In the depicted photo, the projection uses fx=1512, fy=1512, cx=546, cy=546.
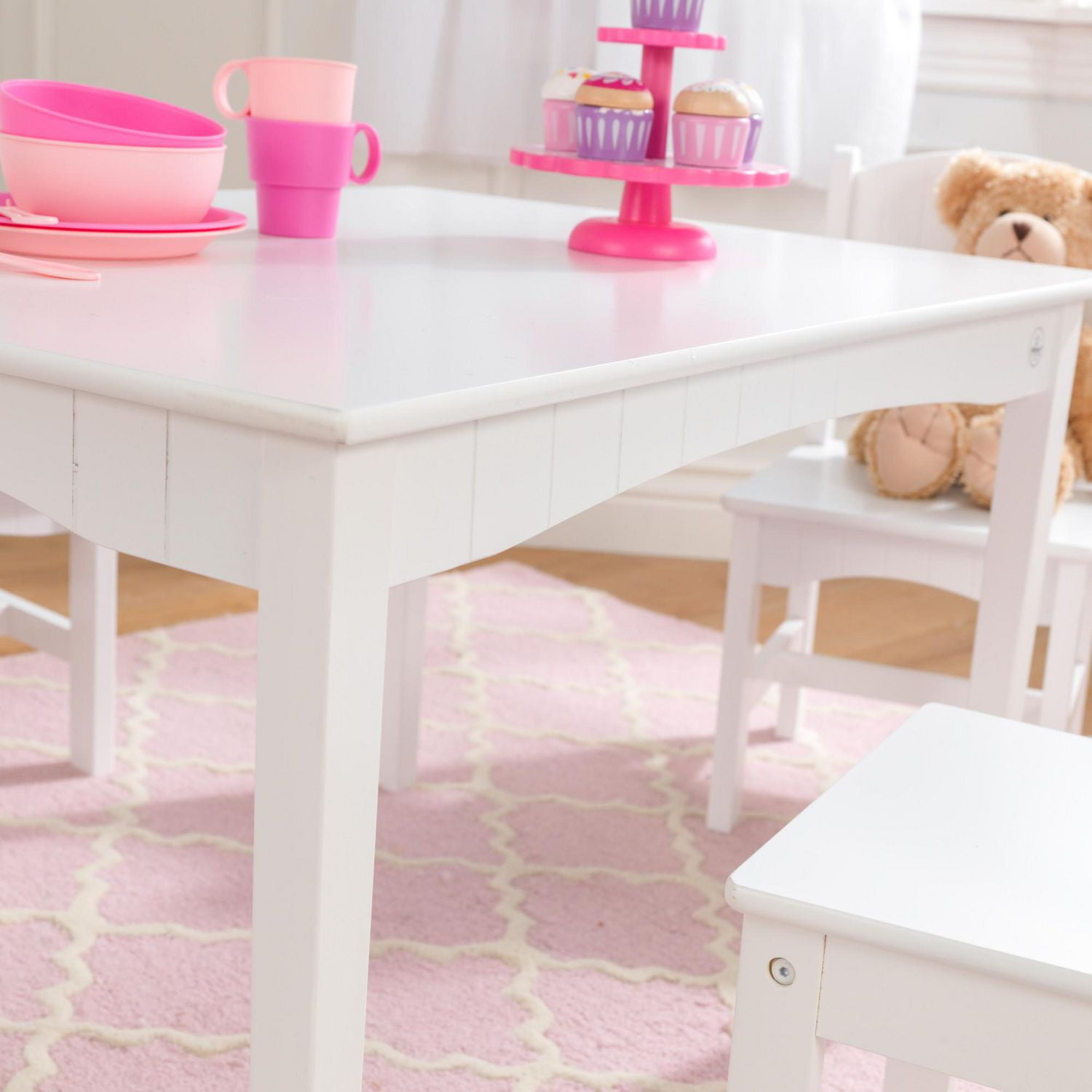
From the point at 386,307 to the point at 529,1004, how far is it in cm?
75

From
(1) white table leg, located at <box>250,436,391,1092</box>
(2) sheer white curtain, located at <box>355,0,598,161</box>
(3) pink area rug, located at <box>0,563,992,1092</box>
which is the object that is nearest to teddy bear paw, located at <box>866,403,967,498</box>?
(3) pink area rug, located at <box>0,563,992,1092</box>

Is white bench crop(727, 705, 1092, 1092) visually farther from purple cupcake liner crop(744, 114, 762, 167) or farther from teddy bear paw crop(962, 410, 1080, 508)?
teddy bear paw crop(962, 410, 1080, 508)

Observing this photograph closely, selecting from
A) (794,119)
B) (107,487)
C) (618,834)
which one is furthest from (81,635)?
(794,119)

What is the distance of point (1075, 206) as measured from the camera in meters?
1.82

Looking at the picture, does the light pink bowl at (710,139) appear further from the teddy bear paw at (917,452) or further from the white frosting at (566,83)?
the teddy bear paw at (917,452)

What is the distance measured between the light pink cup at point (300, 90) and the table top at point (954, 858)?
0.62m

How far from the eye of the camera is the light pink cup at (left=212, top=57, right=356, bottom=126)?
112cm

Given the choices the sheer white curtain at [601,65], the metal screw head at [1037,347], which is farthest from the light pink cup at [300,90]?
the sheer white curtain at [601,65]

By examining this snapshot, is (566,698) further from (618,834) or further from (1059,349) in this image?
(1059,349)

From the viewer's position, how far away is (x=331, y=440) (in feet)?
2.10

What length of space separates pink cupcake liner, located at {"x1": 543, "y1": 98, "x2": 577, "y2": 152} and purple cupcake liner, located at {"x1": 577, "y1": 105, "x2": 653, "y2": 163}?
58mm

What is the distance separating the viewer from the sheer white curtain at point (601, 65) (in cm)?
259

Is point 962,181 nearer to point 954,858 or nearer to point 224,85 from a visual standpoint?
point 224,85

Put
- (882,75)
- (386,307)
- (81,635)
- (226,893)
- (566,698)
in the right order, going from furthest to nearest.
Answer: (882,75), (566,698), (81,635), (226,893), (386,307)
